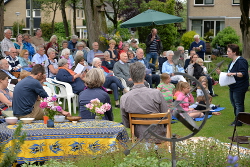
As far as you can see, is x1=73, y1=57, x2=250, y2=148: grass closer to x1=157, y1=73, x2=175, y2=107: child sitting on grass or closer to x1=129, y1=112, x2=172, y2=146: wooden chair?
x1=157, y1=73, x2=175, y2=107: child sitting on grass

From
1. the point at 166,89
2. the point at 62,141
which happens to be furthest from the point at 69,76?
the point at 62,141

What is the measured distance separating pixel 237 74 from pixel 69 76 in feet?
14.2

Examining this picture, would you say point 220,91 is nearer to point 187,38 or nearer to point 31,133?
point 31,133

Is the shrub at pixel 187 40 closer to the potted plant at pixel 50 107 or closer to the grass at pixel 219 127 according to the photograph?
the grass at pixel 219 127

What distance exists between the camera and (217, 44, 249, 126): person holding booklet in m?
8.61

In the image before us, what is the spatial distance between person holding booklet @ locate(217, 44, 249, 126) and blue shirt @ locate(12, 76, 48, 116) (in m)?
3.93

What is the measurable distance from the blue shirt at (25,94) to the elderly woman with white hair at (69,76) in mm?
4104

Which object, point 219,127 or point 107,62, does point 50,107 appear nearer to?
point 219,127

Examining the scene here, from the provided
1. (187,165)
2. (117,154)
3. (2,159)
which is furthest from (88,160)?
(2,159)

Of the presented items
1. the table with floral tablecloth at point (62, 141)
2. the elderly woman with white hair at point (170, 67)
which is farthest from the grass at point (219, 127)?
the table with floral tablecloth at point (62, 141)

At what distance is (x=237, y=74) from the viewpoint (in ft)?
28.2

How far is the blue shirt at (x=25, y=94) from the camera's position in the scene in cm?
671

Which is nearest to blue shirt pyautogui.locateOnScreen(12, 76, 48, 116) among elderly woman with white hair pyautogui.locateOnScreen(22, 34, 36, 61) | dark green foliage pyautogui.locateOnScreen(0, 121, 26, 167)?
dark green foliage pyautogui.locateOnScreen(0, 121, 26, 167)

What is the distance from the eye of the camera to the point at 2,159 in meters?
2.93
